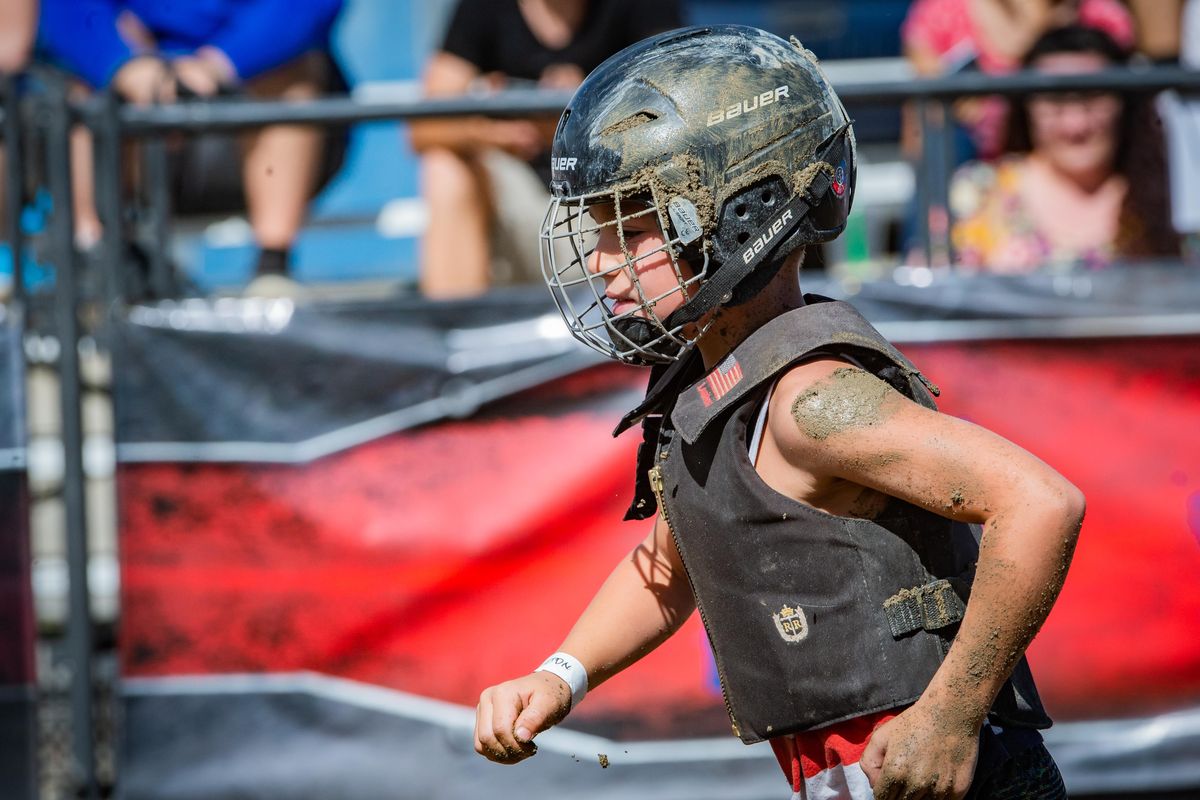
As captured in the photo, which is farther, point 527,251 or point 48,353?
point 527,251

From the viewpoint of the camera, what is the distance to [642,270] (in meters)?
2.22

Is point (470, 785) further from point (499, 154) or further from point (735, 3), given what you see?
point (735, 3)

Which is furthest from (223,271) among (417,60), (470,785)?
(470,785)

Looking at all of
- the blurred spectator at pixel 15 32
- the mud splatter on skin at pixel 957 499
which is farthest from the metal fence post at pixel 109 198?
the mud splatter on skin at pixel 957 499

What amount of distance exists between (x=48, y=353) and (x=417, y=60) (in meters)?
3.17

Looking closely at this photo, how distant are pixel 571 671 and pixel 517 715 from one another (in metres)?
0.17

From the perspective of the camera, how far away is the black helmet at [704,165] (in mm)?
2172

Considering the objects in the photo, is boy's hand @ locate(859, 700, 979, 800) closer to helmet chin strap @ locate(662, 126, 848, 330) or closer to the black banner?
helmet chin strap @ locate(662, 126, 848, 330)

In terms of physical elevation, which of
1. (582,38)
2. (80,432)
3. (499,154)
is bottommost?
(80,432)

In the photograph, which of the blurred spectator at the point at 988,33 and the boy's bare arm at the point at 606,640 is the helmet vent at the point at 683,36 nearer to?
the boy's bare arm at the point at 606,640

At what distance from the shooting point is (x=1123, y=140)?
16.1 ft

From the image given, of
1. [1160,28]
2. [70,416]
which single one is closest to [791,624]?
[70,416]

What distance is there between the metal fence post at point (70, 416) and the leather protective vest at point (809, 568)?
274 centimetres

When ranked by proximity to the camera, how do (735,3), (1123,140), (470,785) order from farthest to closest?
(735,3) < (1123,140) < (470,785)
